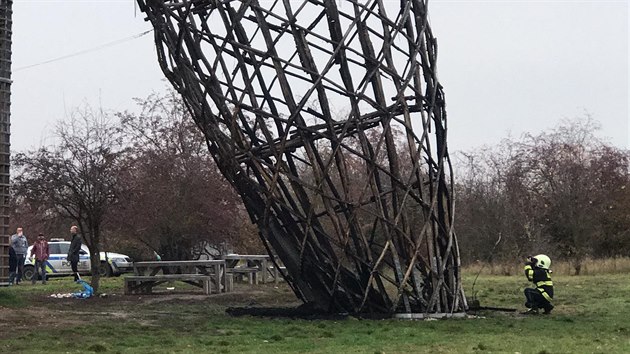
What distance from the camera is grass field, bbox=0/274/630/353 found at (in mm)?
9484

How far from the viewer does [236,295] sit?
18.2 meters

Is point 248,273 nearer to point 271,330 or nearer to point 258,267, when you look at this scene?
point 258,267

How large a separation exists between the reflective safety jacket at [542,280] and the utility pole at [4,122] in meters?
8.60

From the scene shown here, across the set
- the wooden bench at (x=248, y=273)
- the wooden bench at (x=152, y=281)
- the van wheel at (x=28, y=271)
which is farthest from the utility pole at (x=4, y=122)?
the van wheel at (x=28, y=271)

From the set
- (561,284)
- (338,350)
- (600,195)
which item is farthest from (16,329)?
(600,195)

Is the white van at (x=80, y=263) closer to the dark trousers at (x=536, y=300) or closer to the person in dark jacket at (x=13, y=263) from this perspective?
the person in dark jacket at (x=13, y=263)

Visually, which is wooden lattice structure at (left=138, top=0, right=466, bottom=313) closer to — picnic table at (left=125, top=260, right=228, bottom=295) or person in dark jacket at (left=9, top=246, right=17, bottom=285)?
picnic table at (left=125, top=260, right=228, bottom=295)

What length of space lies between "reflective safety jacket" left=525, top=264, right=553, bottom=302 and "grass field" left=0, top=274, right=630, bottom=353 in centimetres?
44

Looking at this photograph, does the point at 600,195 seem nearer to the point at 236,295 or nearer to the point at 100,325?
the point at 236,295

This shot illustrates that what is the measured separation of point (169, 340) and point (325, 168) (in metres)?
3.33

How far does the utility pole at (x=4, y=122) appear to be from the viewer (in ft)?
50.0

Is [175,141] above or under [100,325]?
above

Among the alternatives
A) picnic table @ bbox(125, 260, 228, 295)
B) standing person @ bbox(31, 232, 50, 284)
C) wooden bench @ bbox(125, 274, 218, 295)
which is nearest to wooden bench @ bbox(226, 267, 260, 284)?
picnic table @ bbox(125, 260, 228, 295)

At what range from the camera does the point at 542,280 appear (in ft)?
46.6
